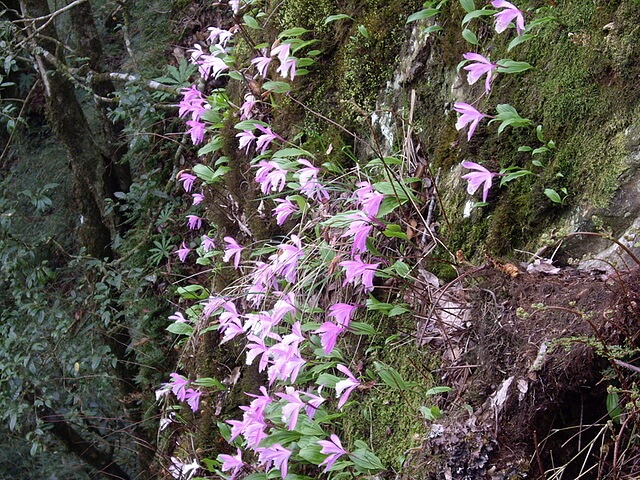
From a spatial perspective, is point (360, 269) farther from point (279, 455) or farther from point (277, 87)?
point (277, 87)

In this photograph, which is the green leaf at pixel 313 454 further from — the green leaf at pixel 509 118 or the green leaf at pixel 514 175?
the green leaf at pixel 509 118

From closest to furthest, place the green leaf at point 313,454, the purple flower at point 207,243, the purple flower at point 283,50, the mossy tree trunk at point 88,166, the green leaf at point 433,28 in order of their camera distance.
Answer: the green leaf at point 313,454 < the green leaf at point 433,28 < the purple flower at point 283,50 < the purple flower at point 207,243 < the mossy tree trunk at point 88,166

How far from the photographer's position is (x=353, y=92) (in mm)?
3184

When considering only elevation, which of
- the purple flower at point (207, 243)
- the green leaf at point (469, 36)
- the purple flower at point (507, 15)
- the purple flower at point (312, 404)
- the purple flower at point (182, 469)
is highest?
the purple flower at point (507, 15)

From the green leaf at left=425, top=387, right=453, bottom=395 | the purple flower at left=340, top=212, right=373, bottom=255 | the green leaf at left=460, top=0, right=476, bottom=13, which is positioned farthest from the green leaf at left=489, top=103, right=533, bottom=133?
the green leaf at left=425, top=387, right=453, bottom=395

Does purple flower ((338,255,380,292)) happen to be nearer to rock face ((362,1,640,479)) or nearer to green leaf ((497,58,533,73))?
rock face ((362,1,640,479))

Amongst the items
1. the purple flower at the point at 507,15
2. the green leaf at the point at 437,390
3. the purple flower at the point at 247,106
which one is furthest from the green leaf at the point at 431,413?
the purple flower at the point at 247,106

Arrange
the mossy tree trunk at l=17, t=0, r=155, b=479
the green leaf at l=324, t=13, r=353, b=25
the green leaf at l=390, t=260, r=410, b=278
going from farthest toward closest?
the mossy tree trunk at l=17, t=0, r=155, b=479, the green leaf at l=324, t=13, r=353, b=25, the green leaf at l=390, t=260, r=410, b=278

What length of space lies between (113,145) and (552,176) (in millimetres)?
3587

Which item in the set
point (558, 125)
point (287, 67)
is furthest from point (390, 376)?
point (287, 67)

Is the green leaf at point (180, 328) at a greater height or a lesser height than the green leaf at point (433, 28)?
lesser

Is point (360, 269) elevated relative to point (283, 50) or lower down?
lower down

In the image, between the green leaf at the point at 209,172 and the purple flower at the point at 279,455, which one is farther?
the green leaf at the point at 209,172

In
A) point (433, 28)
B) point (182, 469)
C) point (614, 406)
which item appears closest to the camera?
point (614, 406)
